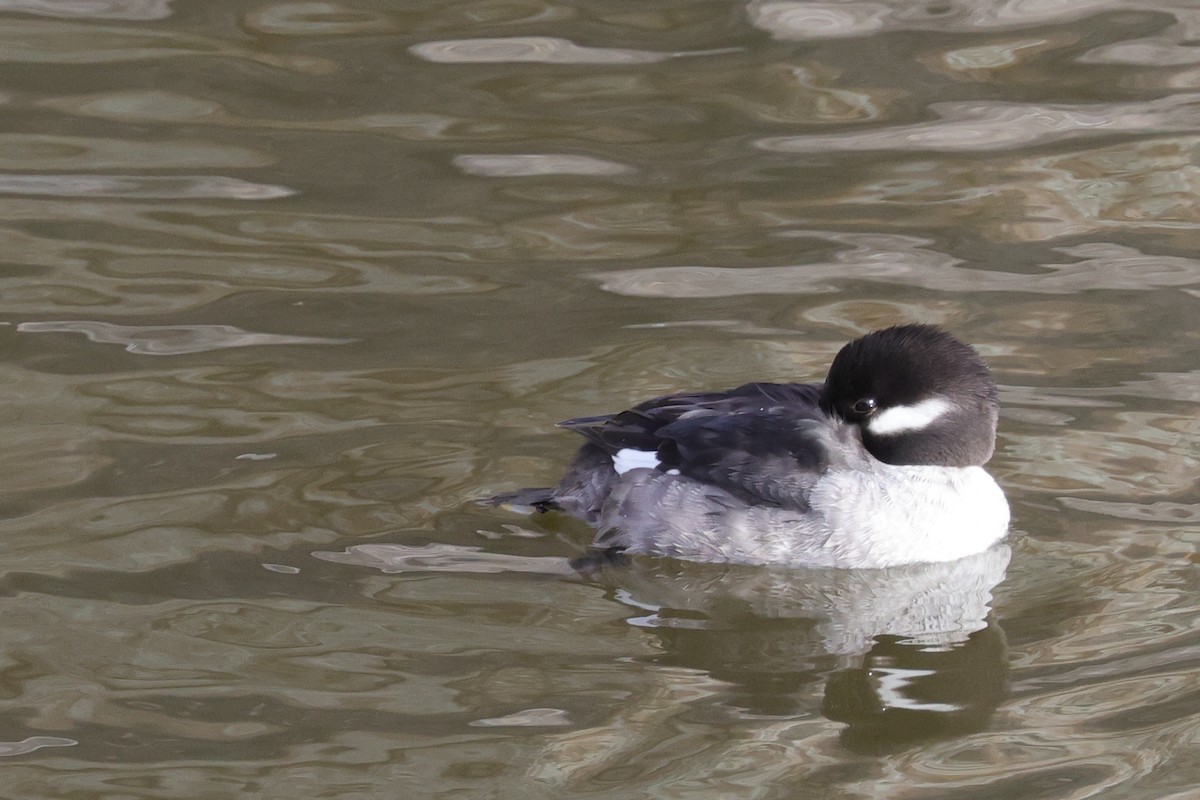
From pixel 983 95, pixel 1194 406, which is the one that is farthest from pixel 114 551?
pixel 983 95

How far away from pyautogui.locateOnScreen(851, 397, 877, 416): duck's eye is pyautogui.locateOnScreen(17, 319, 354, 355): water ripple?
2.65 meters

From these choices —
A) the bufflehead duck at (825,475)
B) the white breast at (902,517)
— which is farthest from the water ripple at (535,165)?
the white breast at (902,517)

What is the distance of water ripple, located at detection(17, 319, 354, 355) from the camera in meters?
8.02

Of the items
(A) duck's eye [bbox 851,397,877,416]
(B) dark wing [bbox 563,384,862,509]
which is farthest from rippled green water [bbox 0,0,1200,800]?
(A) duck's eye [bbox 851,397,877,416]

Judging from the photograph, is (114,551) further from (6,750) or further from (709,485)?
(709,485)

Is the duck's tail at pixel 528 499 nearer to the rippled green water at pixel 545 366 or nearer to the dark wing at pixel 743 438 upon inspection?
the rippled green water at pixel 545 366

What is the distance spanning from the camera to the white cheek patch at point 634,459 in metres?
6.66

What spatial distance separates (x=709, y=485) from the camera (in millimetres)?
6613

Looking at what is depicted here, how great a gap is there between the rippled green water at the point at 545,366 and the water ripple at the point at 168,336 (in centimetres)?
2

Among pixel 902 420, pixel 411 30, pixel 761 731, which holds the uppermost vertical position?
pixel 411 30

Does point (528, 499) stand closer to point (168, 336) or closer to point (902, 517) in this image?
point (902, 517)

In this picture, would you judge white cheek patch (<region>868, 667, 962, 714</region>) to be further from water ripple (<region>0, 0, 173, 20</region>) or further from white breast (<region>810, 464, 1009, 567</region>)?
water ripple (<region>0, 0, 173, 20</region>)

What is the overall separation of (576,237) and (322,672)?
390 centimetres

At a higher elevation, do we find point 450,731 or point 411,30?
point 411,30
